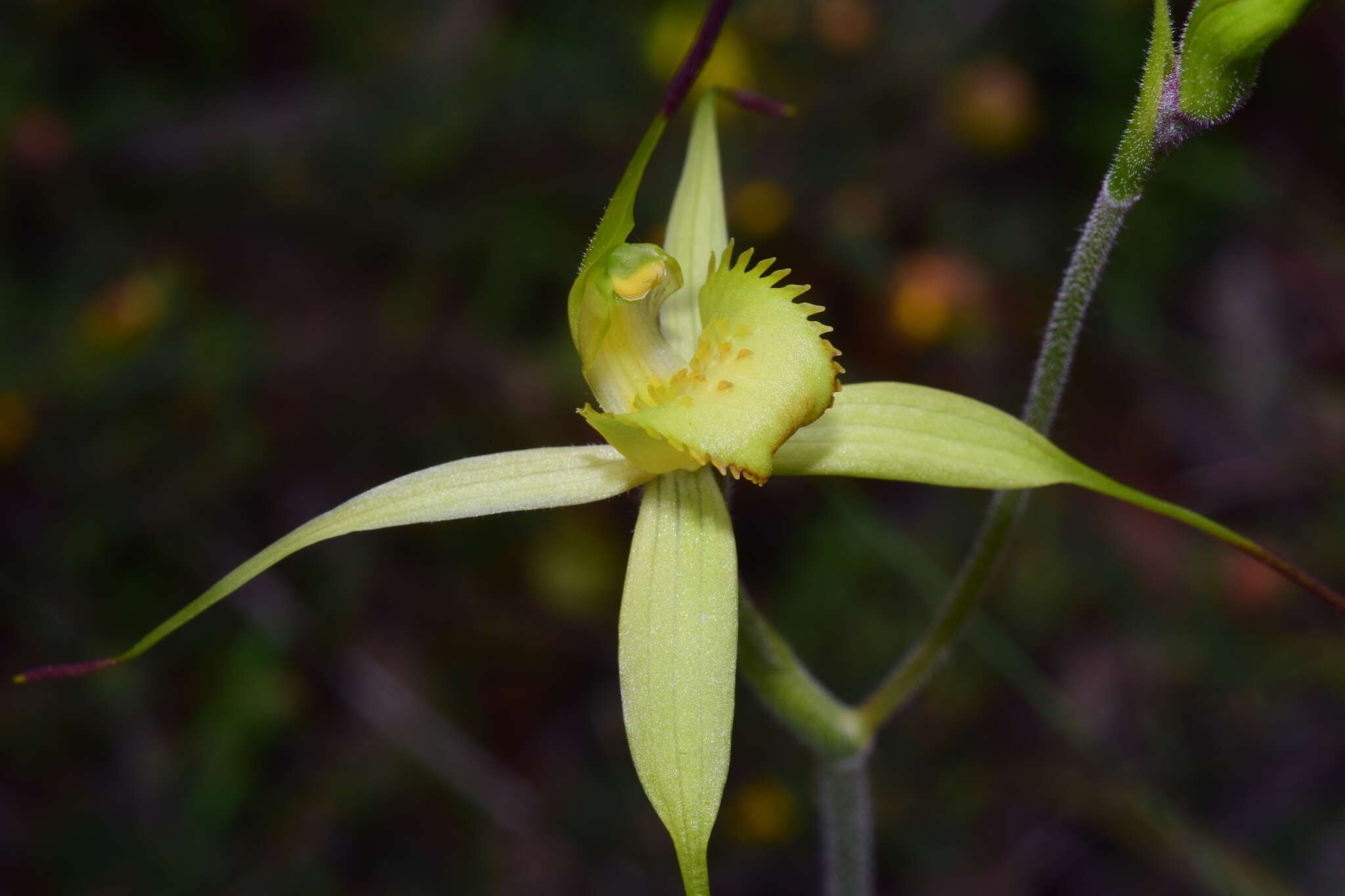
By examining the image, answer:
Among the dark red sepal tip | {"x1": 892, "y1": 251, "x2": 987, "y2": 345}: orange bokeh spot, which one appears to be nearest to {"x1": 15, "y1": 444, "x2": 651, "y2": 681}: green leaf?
the dark red sepal tip

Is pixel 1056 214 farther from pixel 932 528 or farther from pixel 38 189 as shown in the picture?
pixel 38 189

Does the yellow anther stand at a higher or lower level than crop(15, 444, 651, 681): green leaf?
higher

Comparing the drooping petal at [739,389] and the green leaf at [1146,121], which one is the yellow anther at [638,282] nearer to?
the drooping petal at [739,389]

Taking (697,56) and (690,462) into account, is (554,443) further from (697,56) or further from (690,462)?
(697,56)

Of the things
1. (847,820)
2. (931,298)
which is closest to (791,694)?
(847,820)

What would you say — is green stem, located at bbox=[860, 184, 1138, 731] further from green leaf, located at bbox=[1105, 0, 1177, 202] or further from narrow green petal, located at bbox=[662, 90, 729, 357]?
narrow green petal, located at bbox=[662, 90, 729, 357]

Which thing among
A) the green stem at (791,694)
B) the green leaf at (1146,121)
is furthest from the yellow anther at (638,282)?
the green leaf at (1146,121)
